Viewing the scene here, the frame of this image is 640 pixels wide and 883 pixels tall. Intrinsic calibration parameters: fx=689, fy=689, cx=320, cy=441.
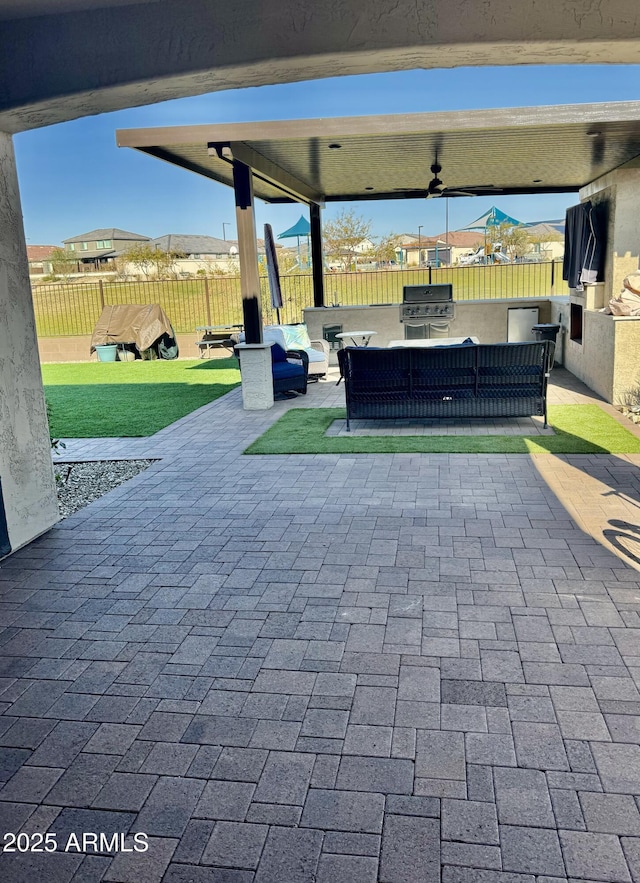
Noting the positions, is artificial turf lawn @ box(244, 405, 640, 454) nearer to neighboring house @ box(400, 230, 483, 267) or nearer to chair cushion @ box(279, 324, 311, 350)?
chair cushion @ box(279, 324, 311, 350)

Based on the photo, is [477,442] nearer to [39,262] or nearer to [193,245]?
[193,245]

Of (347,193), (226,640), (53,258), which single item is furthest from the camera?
(53,258)

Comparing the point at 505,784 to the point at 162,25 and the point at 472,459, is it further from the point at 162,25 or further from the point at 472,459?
the point at 472,459

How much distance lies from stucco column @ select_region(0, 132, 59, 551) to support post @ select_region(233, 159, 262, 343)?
4.19 metres

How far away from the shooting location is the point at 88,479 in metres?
6.31

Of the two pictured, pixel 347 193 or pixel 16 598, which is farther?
pixel 347 193

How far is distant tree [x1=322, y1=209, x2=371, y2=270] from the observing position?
29.1 metres

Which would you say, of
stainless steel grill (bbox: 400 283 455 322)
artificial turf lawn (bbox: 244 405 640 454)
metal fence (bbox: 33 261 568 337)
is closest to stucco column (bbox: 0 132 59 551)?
artificial turf lawn (bbox: 244 405 640 454)

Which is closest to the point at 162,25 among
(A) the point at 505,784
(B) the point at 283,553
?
(B) the point at 283,553

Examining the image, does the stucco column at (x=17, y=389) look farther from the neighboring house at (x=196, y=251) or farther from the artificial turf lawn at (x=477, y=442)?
the neighboring house at (x=196, y=251)

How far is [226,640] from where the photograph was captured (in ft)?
10.8

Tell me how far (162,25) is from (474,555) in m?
3.38

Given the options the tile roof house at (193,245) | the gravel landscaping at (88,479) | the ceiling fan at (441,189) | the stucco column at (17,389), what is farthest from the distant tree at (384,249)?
the stucco column at (17,389)

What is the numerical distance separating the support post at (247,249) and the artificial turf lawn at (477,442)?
1.74 m
